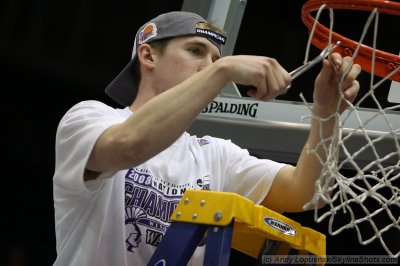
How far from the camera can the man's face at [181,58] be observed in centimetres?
212

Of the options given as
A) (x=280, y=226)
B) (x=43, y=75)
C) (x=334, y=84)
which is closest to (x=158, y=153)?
(x=280, y=226)

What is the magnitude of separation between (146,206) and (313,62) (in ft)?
1.71

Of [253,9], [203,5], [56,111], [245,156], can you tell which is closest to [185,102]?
[245,156]

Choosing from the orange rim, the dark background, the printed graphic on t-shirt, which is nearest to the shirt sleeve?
the printed graphic on t-shirt

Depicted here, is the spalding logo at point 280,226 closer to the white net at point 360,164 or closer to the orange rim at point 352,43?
the white net at point 360,164

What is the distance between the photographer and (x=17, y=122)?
4516 millimetres

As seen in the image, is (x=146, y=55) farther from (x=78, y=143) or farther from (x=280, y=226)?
(x=280, y=226)

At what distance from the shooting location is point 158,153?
5.52 feet

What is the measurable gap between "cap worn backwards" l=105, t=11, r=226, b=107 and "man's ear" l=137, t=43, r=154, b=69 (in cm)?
2

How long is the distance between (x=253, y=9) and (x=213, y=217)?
2643 mm

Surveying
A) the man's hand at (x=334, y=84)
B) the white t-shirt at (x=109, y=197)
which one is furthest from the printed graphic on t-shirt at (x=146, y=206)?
the man's hand at (x=334, y=84)

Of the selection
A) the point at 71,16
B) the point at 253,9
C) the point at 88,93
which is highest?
the point at 253,9

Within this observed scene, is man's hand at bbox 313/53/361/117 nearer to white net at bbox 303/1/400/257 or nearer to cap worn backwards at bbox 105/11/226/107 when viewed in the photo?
white net at bbox 303/1/400/257

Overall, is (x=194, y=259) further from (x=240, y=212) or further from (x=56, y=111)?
(x=56, y=111)
